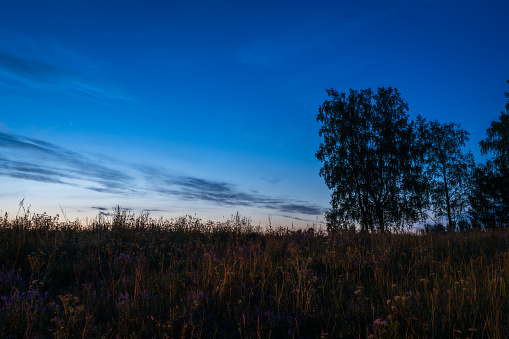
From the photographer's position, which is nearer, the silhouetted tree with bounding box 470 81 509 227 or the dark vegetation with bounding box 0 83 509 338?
the dark vegetation with bounding box 0 83 509 338

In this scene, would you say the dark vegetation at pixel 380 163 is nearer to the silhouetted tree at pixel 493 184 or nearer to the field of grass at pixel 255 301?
the silhouetted tree at pixel 493 184

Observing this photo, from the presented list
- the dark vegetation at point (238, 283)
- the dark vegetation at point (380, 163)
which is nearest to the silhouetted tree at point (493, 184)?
the dark vegetation at point (380, 163)

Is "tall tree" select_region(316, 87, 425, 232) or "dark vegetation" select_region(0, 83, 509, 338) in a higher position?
"tall tree" select_region(316, 87, 425, 232)

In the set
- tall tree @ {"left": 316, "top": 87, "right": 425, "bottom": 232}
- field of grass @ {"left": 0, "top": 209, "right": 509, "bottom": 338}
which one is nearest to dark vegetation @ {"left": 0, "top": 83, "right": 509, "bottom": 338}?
field of grass @ {"left": 0, "top": 209, "right": 509, "bottom": 338}

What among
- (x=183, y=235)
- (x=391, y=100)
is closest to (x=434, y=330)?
(x=183, y=235)

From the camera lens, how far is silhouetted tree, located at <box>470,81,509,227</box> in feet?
102

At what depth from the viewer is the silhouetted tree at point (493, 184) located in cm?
3119

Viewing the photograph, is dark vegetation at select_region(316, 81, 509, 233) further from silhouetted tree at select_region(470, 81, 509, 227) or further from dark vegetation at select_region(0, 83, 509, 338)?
dark vegetation at select_region(0, 83, 509, 338)

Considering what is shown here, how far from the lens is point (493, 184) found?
3212 cm

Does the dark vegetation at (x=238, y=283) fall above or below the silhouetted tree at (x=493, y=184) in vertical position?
below

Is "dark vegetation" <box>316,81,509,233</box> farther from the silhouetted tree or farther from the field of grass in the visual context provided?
the field of grass

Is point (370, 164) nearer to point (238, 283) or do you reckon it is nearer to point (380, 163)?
point (380, 163)

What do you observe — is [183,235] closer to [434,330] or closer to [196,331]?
[196,331]

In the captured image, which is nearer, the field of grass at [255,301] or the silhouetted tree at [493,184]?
the field of grass at [255,301]
